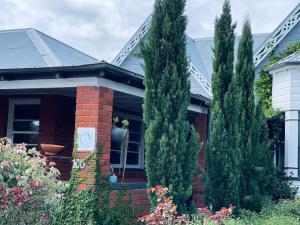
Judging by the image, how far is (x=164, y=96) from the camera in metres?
8.05

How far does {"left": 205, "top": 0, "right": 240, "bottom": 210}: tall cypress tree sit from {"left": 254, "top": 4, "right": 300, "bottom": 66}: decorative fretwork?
291 inches

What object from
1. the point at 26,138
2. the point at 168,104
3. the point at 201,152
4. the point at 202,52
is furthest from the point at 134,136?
the point at 202,52

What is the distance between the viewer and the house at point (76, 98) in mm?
7852

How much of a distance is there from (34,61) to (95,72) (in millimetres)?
3024

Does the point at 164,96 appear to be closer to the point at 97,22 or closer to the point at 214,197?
the point at 214,197

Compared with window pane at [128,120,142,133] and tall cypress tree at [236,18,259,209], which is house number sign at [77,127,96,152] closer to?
tall cypress tree at [236,18,259,209]

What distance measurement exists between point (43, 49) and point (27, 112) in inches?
72.6

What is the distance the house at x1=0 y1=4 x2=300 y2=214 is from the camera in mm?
7852

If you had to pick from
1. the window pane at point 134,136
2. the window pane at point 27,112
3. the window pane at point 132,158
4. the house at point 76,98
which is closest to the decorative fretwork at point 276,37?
the house at point 76,98

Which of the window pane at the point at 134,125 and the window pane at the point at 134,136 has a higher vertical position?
the window pane at the point at 134,125

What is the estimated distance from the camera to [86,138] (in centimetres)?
775

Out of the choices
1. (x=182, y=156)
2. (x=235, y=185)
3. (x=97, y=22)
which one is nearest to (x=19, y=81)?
(x=182, y=156)

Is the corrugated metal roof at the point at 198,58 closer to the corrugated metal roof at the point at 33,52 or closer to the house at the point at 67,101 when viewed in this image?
the house at the point at 67,101

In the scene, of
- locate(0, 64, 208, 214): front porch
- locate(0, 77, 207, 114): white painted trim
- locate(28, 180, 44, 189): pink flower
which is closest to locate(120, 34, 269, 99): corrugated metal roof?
locate(0, 64, 208, 214): front porch
